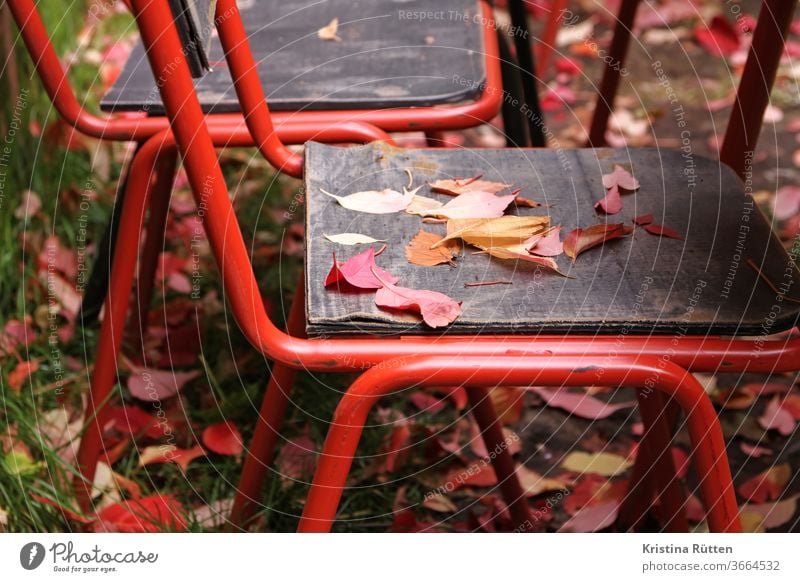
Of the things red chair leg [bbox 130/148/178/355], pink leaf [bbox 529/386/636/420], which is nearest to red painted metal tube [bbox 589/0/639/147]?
pink leaf [bbox 529/386/636/420]

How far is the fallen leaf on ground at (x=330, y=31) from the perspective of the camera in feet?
3.92

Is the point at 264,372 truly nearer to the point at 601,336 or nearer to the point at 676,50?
the point at 601,336

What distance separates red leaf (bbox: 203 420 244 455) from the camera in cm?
126

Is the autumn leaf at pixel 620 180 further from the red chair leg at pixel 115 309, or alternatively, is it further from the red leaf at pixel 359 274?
the red chair leg at pixel 115 309

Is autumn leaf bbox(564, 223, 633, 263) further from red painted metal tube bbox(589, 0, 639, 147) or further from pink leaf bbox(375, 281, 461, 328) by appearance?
red painted metal tube bbox(589, 0, 639, 147)

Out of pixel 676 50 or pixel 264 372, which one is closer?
pixel 264 372

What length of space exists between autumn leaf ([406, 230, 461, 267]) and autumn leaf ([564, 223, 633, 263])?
0.10m

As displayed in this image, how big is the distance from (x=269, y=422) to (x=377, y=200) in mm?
262

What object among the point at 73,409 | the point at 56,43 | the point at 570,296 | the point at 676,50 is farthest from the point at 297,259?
the point at 676,50

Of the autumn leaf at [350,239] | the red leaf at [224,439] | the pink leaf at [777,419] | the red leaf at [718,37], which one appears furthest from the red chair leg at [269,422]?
the red leaf at [718,37]

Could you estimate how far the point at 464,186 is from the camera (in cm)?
90

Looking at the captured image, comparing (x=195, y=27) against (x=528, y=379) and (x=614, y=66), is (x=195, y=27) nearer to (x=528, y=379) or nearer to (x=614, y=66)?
(x=528, y=379)

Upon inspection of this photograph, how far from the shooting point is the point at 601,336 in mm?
720

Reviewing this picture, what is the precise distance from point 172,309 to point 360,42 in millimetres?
598
